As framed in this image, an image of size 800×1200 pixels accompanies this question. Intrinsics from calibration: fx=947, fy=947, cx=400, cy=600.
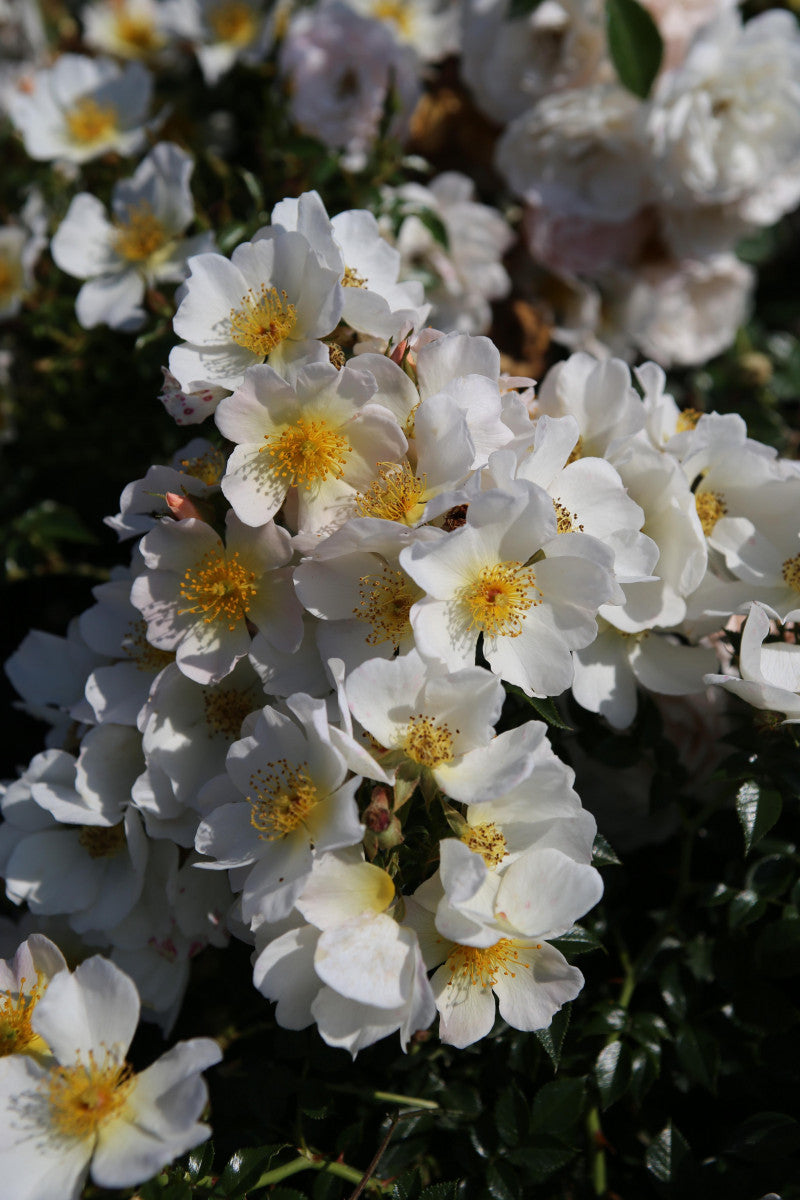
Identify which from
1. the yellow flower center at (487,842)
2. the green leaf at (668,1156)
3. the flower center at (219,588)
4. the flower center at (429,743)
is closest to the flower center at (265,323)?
the flower center at (219,588)

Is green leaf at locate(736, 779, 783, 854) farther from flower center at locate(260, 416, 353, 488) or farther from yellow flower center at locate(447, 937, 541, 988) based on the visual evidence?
flower center at locate(260, 416, 353, 488)

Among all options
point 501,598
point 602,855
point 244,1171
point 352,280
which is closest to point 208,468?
point 352,280

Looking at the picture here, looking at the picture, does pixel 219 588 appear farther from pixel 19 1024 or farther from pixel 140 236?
pixel 140 236

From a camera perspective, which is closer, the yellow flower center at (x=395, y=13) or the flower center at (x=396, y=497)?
the flower center at (x=396, y=497)

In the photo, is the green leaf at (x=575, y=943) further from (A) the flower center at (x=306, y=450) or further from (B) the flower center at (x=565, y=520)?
Answer: (A) the flower center at (x=306, y=450)

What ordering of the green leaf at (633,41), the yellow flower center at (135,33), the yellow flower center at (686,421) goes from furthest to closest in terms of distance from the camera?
the yellow flower center at (135,33) → the green leaf at (633,41) → the yellow flower center at (686,421)

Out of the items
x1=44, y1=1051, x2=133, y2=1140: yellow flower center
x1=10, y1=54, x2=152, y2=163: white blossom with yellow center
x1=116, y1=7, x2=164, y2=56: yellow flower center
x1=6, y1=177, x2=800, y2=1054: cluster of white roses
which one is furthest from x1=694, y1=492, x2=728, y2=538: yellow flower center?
x1=116, y1=7, x2=164, y2=56: yellow flower center
